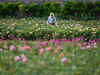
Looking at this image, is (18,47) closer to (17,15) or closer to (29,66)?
(29,66)

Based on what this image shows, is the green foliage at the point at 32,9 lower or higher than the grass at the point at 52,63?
lower

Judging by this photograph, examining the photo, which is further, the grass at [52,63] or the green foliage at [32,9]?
the green foliage at [32,9]

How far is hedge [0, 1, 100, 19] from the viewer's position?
11.0 m

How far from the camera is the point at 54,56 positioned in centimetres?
381

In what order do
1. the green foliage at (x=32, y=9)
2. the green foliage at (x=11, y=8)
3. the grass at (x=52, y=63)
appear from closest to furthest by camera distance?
the grass at (x=52, y=63) < the green foliage at (x=32, y=9) < the green foliage at (x=11, y=8)

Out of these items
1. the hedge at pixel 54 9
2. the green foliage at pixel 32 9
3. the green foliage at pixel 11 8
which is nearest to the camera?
the hedge at pixel 54 9

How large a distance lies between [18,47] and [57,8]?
7.40 m

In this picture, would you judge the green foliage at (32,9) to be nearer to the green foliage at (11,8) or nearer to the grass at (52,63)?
the green foliage at (11,8)

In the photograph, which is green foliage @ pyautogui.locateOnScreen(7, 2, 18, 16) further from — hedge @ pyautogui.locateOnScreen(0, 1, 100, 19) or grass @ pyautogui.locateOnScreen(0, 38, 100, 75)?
grass @ pyautogui.locateOnScreen(0, 38, 100, 75)

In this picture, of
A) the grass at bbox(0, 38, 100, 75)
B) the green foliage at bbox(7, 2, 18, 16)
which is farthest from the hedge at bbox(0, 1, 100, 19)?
the grass at bbox(0, 38, 100, 75)

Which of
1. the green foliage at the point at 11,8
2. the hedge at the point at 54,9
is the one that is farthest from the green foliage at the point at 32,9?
the green foliage at the point at 11,8

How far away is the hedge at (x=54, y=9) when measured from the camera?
35.9 feet

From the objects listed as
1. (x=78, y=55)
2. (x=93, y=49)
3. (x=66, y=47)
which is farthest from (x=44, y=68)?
(x=93, y=49)

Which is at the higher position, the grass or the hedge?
the grass
